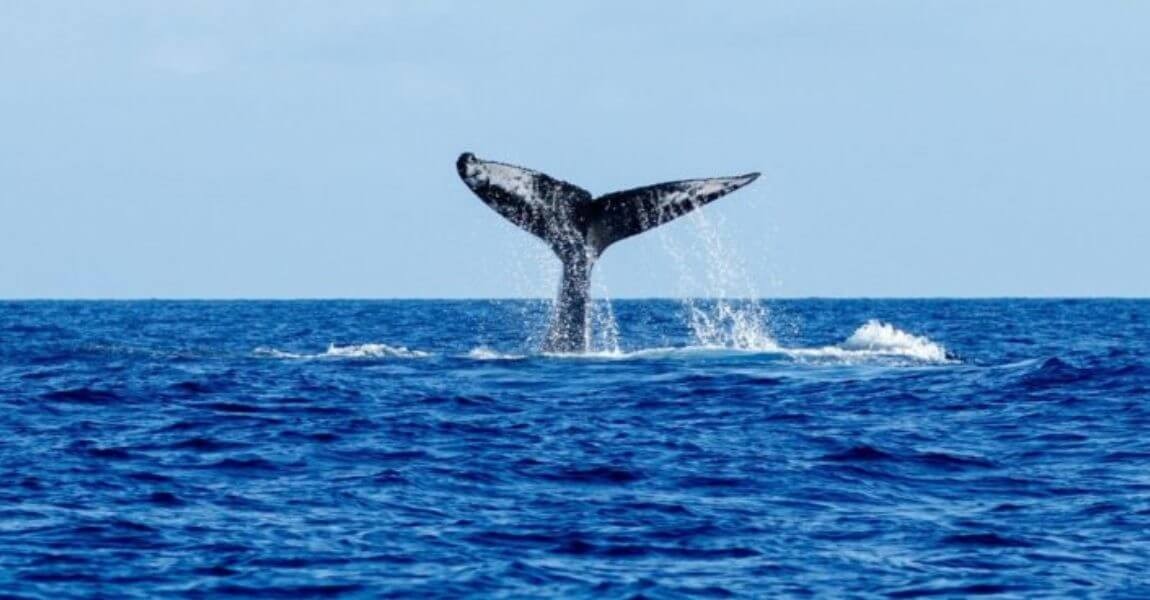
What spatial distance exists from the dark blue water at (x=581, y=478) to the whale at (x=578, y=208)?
1.14 m

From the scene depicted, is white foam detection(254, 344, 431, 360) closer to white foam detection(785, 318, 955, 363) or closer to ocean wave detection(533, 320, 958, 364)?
ocean wave detection(533, 320, 958, 364)

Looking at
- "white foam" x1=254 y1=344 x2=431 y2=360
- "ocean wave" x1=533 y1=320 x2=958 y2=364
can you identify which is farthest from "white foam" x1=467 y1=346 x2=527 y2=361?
"white foam" x1=254 y1=344 x2=431 y2=360

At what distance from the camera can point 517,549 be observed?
1009 cm

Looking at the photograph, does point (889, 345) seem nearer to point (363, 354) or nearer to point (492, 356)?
point (492, 356)

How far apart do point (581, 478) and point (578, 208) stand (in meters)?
6.41

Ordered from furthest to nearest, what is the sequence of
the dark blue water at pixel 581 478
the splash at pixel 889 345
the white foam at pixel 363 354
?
the white foam at pixel 363 354, the splash at pixel 889 345, the dark blue water at pixel 581 478

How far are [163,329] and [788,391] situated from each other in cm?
2905

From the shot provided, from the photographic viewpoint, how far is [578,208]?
18.5 m

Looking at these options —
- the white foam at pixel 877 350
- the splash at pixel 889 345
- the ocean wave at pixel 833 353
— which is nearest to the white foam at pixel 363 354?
the ocean wave at pixel 833 353

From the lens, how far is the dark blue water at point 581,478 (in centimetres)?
957

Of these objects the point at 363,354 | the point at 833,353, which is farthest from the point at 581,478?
the point at 363,354

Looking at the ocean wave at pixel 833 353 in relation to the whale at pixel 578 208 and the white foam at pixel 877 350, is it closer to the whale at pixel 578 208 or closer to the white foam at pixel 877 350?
the white foam at pixel 877 350

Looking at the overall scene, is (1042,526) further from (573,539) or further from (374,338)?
(374,338)

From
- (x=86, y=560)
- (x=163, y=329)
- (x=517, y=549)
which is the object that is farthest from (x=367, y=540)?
(x=163, y=329)
